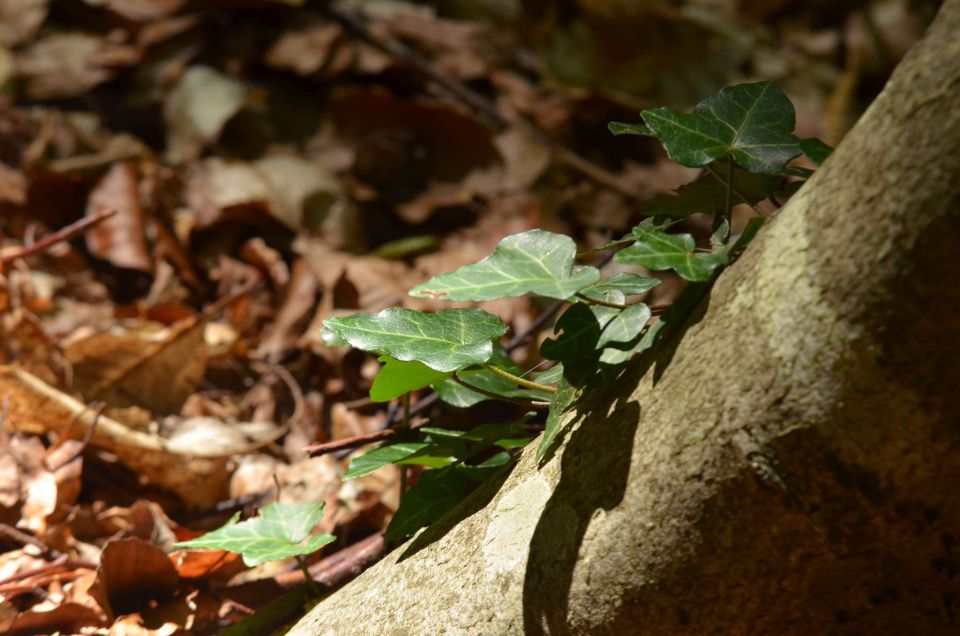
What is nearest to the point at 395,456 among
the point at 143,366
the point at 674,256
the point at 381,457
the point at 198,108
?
the point at 381,457

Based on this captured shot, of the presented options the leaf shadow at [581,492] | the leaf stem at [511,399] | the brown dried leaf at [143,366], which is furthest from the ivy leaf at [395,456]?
the brown dried leaf at [143,366]

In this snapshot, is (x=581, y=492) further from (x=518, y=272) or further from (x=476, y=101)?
(x=476, y=101)

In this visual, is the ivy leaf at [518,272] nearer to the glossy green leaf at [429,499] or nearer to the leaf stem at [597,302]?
the leaf stem at [597,302]

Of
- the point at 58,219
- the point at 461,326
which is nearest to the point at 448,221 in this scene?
the point at 58,219

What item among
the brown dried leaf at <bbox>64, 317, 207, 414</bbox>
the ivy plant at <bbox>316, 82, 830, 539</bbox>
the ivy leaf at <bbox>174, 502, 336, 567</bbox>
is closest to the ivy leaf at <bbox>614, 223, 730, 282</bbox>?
the ivy plant at <bbox>316, 82, 830, 539</bbox>

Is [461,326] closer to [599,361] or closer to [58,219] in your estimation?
[599,361]

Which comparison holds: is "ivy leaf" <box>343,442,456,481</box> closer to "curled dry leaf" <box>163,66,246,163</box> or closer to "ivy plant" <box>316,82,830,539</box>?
"ivy plant" <box>316,82,830,539</box>
